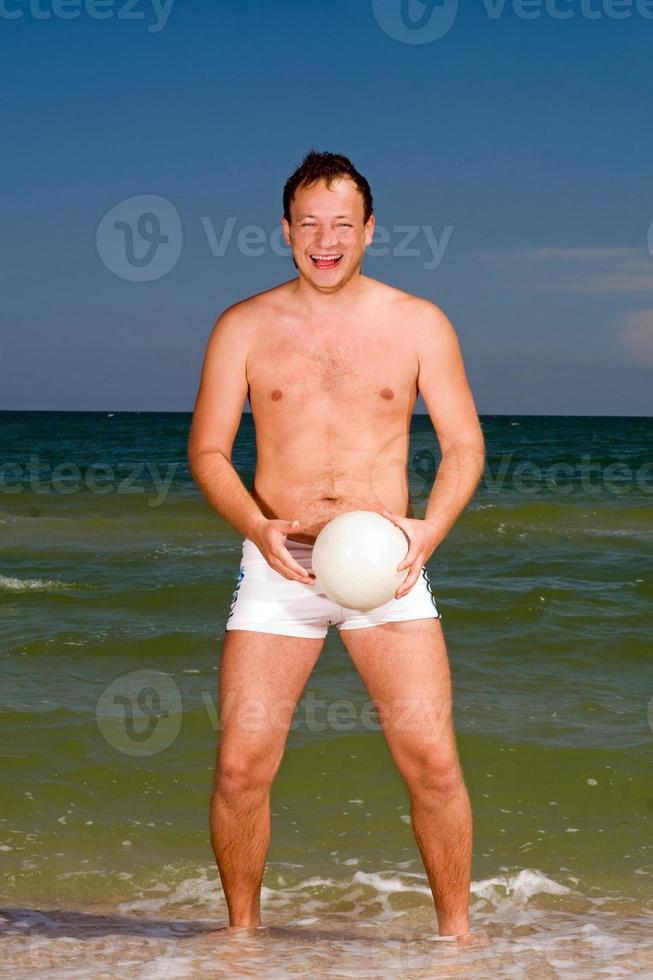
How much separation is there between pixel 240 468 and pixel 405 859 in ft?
94.3

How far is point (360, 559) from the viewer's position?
349 centimetres

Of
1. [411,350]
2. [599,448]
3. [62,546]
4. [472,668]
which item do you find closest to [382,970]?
[411,350]

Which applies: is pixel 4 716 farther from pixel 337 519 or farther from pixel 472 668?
pixel 337 519

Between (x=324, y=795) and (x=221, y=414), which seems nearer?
(x=221, y=414)

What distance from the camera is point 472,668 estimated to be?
26.5 ft

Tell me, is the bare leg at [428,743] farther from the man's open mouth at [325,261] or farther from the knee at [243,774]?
the man's open mouth at [325,261]

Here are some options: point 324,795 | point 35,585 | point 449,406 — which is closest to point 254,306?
point 449,406

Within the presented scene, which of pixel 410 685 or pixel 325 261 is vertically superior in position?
pixel 325 261

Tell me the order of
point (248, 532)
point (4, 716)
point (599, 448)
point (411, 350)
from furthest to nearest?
1. point (599, 448)
2. point (4, 716)
3. point (411, 350)
4. point (248, 532)

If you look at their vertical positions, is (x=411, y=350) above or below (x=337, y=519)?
above

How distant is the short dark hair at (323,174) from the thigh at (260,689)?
59.0 inches

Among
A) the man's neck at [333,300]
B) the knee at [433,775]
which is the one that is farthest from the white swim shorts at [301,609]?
the man's neck at [333,300]

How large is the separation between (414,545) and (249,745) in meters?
0.84

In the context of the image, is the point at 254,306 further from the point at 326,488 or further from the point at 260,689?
the point at 260,689
